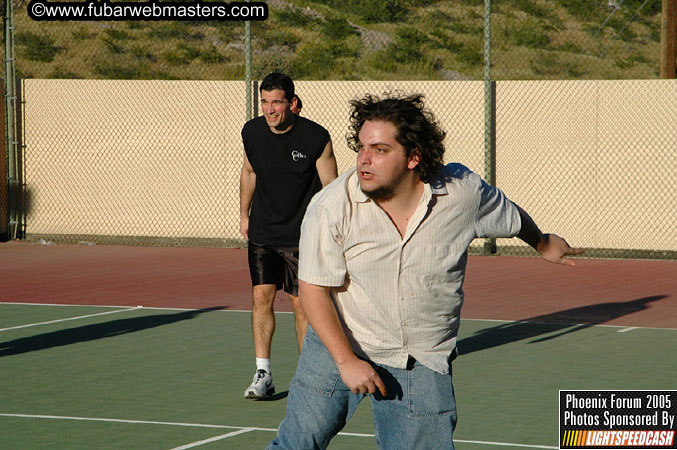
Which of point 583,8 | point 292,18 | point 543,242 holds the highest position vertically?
point 583,8

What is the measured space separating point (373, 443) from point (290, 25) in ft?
108

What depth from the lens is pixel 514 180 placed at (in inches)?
679

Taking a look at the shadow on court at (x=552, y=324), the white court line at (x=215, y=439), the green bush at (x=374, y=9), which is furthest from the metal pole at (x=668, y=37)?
the green bush at (x=374, y=9)

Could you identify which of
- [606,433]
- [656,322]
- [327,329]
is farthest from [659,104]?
[327,329]

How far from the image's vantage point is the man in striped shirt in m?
4.32

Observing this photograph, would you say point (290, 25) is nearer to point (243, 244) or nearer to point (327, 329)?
Answer: point (243, 244)

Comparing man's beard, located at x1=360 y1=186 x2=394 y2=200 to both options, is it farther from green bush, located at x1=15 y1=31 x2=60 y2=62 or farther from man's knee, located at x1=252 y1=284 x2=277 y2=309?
green bush, located at x1=15 y1=31 x2=60 y2=62

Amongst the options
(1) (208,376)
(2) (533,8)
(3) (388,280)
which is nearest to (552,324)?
(1) (208,376)

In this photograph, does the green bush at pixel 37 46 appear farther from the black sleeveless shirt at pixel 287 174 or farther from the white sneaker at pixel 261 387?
the white sneaker at pixel 261 387

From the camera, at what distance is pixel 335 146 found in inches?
699

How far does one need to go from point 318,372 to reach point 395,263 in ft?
1.76

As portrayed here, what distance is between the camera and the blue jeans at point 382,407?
4.45 meters

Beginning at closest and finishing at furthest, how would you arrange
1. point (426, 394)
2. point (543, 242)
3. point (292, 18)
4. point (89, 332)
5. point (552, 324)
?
point (426, 394) → point (543, 242) → point (89, 332) → point (552, 324) → point (292, 18)

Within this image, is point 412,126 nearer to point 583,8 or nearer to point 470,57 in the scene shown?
point 470,57
